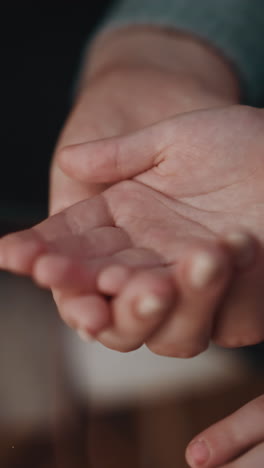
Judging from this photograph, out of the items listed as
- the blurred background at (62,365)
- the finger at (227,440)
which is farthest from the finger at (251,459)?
the blurred background at (62,365)

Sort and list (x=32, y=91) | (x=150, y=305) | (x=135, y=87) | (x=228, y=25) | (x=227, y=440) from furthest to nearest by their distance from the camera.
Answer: (x=32, y=91), (x=228, y=25), (x=135, y=87), (x=227, y=440), (x=150, y=305)

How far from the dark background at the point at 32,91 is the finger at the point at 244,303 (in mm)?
531

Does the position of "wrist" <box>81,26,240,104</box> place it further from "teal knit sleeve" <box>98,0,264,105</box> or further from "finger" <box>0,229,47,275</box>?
"finger" <box>0,229,47,275</box>

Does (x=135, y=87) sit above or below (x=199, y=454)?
above

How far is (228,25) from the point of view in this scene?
0.77 metres

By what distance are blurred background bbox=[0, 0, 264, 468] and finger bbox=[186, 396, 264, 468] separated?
33 cm

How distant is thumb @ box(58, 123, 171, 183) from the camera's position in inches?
19.2

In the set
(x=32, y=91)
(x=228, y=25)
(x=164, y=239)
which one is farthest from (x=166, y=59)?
(x=164, y=239)

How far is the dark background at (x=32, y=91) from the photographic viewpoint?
86 centimetres

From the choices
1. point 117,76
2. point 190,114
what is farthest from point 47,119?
point 190,114

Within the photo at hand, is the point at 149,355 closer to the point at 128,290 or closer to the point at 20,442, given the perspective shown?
the point at 20,442

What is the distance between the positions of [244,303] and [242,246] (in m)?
0.05

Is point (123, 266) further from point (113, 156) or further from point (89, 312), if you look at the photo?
point (113, 156)

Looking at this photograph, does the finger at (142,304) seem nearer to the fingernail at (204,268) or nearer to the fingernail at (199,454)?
the fingernail at (204,268)
